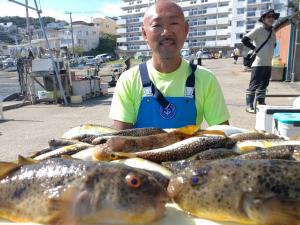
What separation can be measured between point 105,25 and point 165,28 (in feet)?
509

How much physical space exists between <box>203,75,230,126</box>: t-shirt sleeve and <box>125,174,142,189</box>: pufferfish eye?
2.25m

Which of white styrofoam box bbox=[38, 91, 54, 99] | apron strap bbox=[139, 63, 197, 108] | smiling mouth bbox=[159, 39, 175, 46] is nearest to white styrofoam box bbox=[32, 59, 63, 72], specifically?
white styrofoam box bbox=[38, 91, 54, 99]

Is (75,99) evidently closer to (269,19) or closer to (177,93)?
(269,19)

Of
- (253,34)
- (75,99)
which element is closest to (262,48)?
(253,34)

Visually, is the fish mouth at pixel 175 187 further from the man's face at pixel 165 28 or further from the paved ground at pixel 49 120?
the paved ground at pixel 49 120

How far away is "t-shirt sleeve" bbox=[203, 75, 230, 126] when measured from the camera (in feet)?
11.8

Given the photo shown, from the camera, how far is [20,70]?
17.1m

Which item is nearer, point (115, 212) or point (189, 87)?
point (115, 212)

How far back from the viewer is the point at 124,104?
364 centimetres

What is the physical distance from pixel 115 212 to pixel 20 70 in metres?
17.2

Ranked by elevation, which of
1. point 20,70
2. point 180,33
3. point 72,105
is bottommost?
point 72,105

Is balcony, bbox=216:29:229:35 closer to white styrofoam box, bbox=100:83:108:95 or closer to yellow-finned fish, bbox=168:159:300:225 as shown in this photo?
white styrofoam box, bbox=100:83:108:95

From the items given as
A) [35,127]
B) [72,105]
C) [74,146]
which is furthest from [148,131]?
[72,105]

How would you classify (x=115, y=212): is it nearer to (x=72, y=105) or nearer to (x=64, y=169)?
(x=64, y=169)
